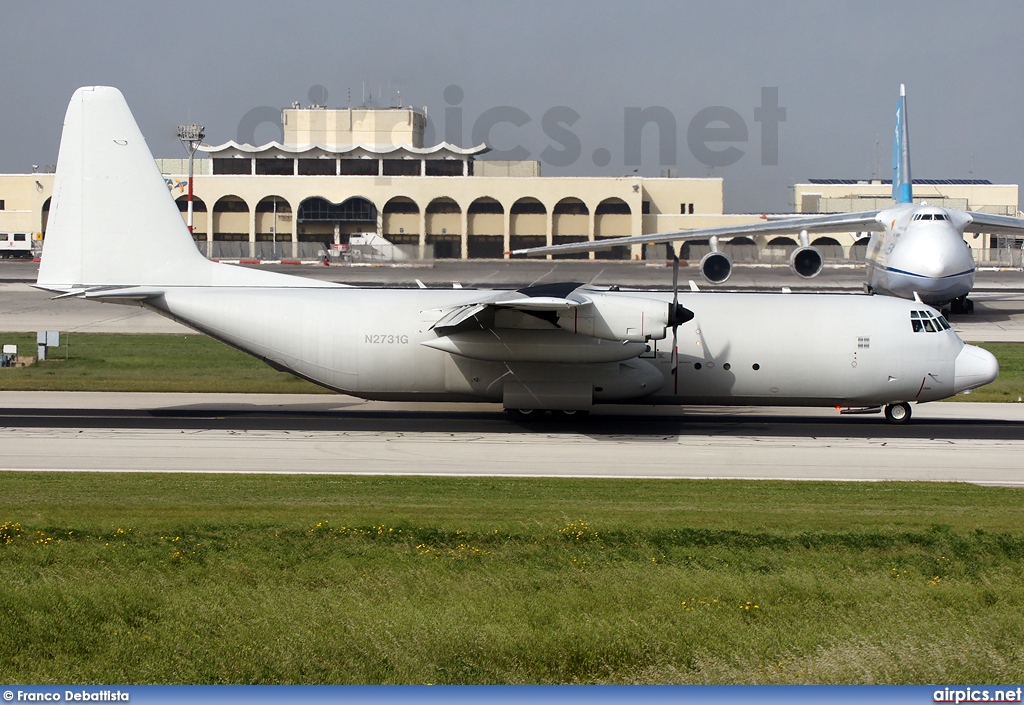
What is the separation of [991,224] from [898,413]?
28.4 m

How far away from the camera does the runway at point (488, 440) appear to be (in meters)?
20.8

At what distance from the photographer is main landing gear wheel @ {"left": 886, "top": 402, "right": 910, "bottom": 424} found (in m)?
27.0

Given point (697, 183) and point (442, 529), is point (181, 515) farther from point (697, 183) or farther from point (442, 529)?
point (697, 183)

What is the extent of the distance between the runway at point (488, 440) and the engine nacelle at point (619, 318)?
256 cm

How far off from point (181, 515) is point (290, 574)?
3849mm

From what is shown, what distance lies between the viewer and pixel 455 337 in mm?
24875

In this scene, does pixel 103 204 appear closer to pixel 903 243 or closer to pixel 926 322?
pixel 926 322

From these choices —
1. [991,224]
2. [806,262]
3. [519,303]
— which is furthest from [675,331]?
[991,224]

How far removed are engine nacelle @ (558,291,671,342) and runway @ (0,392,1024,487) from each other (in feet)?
8.39

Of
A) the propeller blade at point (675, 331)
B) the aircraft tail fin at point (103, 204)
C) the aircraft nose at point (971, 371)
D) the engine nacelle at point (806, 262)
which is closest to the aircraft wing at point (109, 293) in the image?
the aircraft tail fin at point (103, 204)

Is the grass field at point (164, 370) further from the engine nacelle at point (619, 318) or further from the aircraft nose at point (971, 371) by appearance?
the engine nacelle at point (619, 318)

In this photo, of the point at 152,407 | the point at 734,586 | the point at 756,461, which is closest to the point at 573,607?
the point at 734,586

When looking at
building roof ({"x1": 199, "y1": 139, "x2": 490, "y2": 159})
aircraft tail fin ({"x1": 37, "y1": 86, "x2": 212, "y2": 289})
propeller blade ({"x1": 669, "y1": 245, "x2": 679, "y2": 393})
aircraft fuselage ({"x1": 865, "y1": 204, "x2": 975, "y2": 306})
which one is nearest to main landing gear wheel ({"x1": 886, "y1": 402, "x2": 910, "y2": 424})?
propeller blade ({"x1": 669, "y1": 245, "x2": 679, "y2": 393})

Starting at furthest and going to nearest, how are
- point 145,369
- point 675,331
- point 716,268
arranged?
point 716,268
point 145,369
point 675,331
